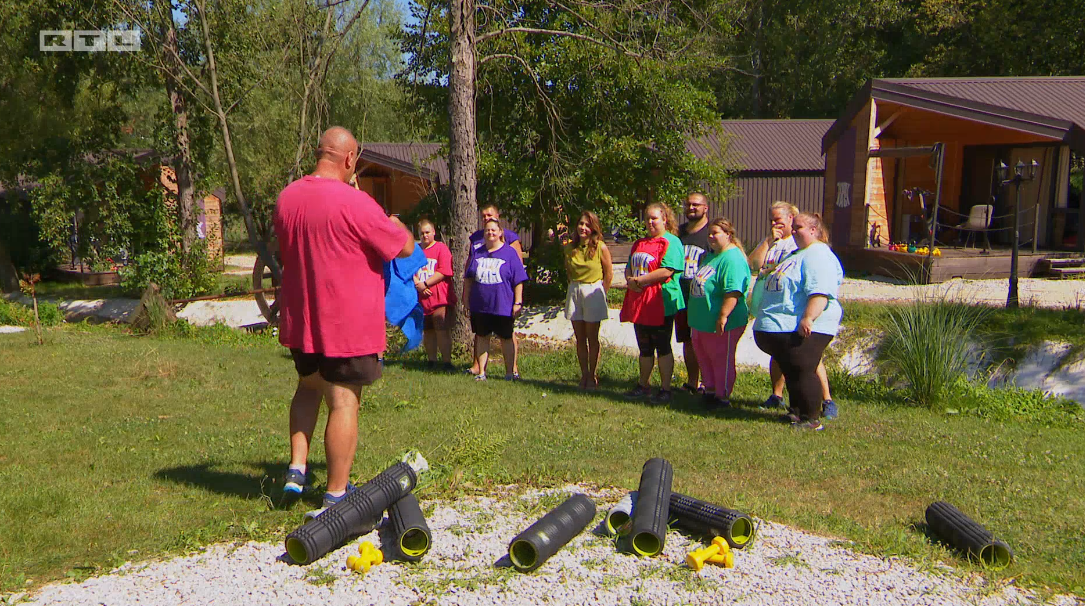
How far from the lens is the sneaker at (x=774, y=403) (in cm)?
738

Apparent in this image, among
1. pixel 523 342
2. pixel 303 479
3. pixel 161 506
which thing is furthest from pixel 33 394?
pixel 523 342

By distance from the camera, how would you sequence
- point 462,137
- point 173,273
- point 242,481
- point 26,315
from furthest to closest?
1. point 26,315
2. point 173,273
3. point 462,137
4. point 242,481

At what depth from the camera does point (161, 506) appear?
4582mm

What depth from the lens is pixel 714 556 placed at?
399cm

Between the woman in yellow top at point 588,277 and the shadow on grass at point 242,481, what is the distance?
3.38 m

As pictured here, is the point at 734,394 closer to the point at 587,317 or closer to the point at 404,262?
the point at 587,317

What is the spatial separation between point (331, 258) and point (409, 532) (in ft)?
4.28

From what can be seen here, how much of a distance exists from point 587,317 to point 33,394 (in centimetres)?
489

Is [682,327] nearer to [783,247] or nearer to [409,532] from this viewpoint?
[783,247]

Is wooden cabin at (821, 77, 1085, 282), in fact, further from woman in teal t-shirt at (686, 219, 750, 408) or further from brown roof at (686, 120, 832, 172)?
woman in teal t-shirt at (686, 219, 750, 408)

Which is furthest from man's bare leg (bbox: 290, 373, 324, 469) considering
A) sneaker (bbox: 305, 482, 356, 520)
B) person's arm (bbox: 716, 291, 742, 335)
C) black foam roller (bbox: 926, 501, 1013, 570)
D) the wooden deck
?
the wooden deck

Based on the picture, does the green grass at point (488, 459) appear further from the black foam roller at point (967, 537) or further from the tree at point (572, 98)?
the tree at point (572, 98)

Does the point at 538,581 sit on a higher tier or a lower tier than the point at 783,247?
lower

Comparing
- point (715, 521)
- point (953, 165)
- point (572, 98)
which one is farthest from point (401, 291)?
point (953, 165)
